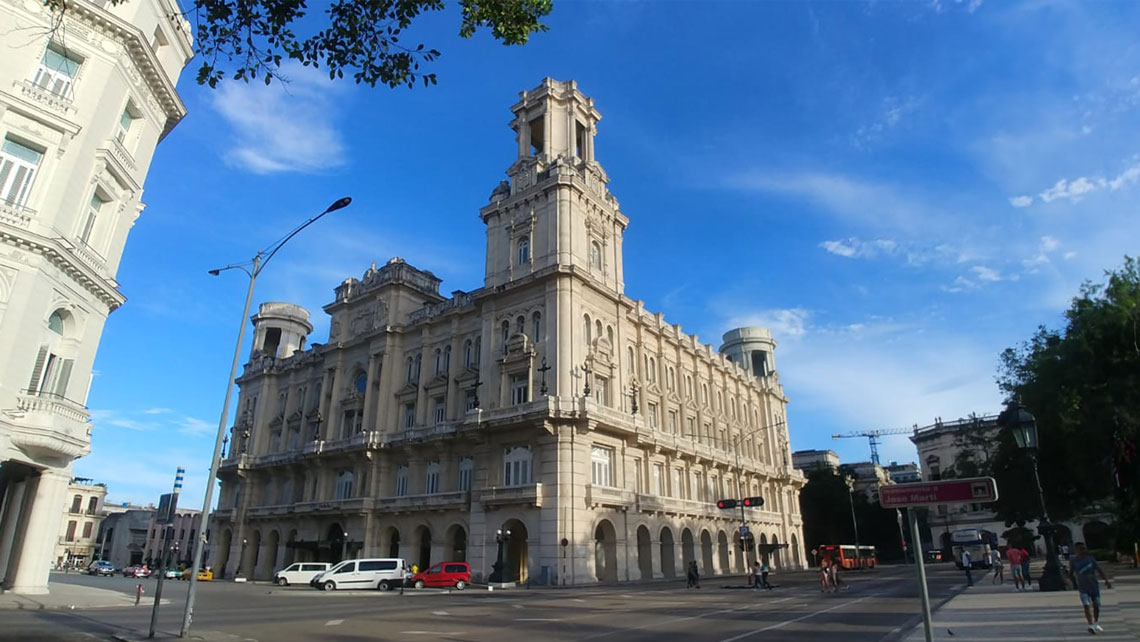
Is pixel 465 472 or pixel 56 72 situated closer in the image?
pixel 56 72

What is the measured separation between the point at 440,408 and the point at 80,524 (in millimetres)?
82543

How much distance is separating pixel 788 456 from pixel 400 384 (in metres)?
43.2

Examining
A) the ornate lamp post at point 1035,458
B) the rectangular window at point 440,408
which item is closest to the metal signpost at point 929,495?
the ornate lamp post at point 1035,458

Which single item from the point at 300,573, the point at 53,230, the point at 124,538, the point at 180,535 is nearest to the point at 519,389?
the point at 300,573

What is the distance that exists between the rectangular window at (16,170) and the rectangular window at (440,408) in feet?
91.6

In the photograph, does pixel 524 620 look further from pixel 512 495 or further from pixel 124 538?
pixel 124 538

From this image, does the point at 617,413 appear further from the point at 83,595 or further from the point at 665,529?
the point at 83,595

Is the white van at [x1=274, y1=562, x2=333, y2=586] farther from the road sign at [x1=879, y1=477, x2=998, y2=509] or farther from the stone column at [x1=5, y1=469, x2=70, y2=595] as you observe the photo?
the road sign at [x1=879, y1=477, x2=998, y2=509]

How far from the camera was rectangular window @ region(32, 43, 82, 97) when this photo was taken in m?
22.2

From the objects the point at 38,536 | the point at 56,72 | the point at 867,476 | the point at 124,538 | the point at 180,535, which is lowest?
the point at 38,536

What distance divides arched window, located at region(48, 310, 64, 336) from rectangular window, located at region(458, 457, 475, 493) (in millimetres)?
24087

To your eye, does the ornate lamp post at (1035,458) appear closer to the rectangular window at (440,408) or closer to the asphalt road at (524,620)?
the asphalt road at (524,620)

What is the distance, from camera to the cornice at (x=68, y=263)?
20.1 metres

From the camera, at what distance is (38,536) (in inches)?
861
